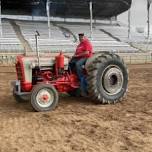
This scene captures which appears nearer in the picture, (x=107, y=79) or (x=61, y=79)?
(x=61, y=79)

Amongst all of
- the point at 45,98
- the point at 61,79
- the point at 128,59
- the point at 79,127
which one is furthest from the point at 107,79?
the point at 128,59

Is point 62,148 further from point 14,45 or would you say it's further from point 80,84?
point 14,45

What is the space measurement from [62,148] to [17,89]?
12.2 ft

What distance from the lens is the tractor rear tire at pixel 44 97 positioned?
29.1 feet

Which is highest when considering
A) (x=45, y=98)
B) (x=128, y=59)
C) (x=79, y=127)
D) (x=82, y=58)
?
(x=82, y=58)

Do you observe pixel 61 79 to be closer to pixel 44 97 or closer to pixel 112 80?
pixel 44 97

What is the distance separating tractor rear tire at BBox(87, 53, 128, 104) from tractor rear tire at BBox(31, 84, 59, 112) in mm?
984

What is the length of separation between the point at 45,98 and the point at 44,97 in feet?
0.11

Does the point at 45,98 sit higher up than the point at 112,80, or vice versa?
the point at 112,80

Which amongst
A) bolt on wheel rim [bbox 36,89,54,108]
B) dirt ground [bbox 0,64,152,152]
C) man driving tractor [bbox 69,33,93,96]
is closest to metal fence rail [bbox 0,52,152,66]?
dirt ground [bbox 0,64,152,152]

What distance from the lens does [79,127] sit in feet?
24.1

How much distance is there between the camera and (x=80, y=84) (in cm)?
983

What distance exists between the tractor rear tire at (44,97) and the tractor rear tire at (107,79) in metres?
0.98

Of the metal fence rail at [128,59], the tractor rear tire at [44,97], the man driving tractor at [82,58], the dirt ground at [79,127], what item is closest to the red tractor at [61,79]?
the tractor rear tire at [44,97]
